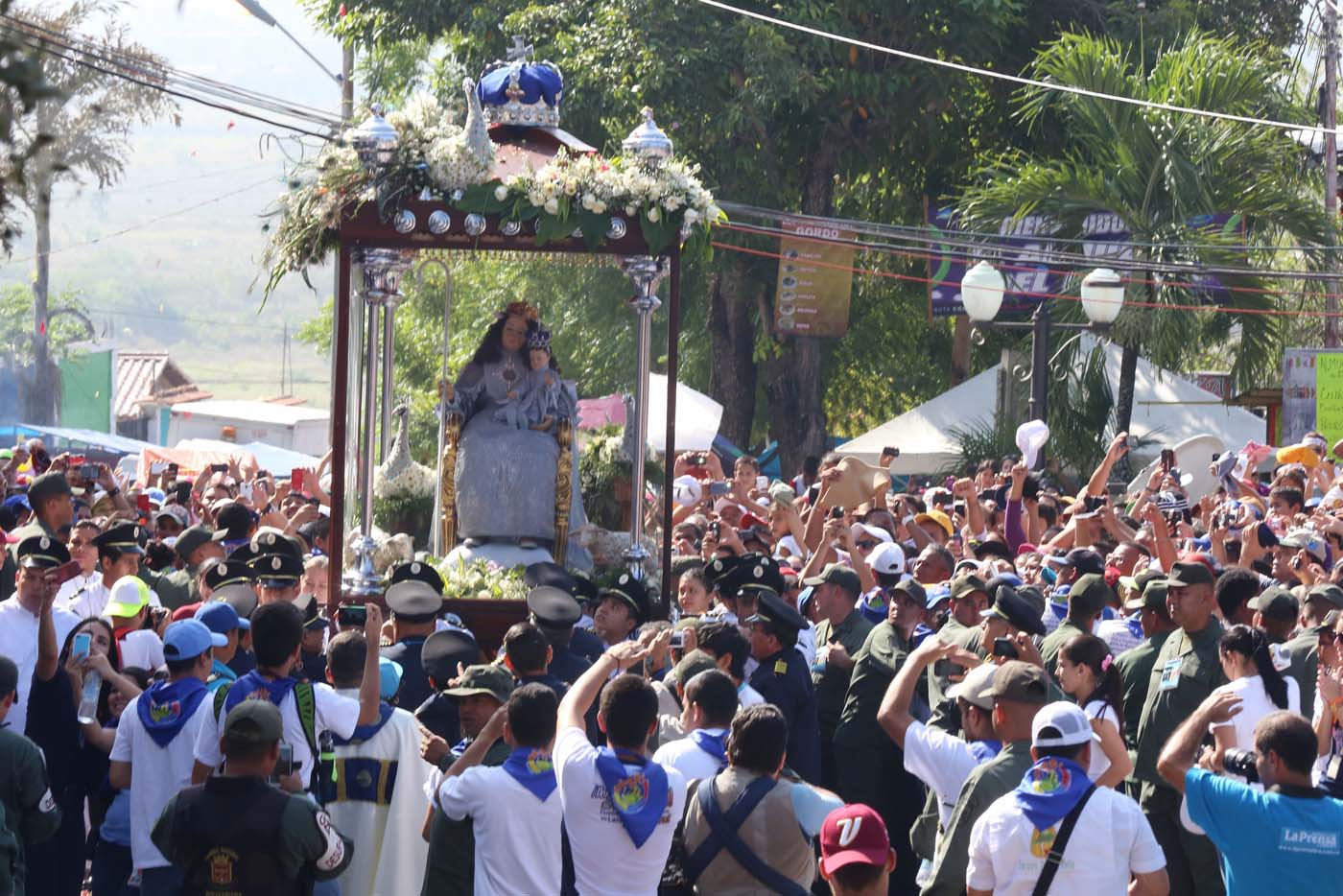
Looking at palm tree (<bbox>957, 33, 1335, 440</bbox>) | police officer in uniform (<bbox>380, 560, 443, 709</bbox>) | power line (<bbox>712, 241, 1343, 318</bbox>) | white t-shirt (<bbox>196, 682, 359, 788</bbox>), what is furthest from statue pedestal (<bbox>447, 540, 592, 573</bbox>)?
palm tree (<bbox>957, 33, 1335, 440</bbox>)

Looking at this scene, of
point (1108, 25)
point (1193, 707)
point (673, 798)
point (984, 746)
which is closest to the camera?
point (673, 798)

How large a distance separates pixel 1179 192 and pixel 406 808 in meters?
18.3

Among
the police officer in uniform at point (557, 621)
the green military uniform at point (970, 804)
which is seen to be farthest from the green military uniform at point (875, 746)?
the green military uniform at point (970, 804)

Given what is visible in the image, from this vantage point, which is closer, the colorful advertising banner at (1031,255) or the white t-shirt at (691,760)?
the white t-shirt at (691,760)

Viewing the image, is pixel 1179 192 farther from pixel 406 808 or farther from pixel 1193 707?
pixel 406 808

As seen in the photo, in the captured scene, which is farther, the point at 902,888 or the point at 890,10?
the point at 890,10

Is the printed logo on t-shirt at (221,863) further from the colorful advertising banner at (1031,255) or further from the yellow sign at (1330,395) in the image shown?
the colorful advertising banner at (1031,255)

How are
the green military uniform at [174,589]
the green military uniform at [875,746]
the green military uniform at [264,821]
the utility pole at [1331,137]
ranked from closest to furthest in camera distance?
1. the green military uniform at [264,821]
2. the green military uniform at [875,746]
3. the green military uniform at [174,589]
4. the utility pole at [1331,137]

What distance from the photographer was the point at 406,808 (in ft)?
23.6

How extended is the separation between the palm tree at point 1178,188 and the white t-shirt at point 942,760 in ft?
54.4

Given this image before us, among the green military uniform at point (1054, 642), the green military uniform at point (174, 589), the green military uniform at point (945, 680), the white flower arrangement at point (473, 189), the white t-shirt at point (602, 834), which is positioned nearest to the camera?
the white t-shirt at point (602, 834)

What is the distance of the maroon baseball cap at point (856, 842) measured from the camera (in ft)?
17.6

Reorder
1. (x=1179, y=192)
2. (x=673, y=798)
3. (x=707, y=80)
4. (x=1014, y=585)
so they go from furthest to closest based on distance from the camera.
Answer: (x=707, y=80), (x=1179, y=192), (x=1014, y=585), (x=673, y=798)

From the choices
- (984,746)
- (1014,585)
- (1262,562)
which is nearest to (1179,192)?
(1262,562)
